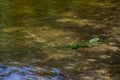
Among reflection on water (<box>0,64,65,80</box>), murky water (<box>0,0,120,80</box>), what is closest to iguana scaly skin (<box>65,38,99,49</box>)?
murky water (<box>0,0,120,80</box>)

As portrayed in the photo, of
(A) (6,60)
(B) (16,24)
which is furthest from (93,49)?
(B) (16,24)

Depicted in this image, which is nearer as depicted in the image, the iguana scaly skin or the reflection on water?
the reflection on water

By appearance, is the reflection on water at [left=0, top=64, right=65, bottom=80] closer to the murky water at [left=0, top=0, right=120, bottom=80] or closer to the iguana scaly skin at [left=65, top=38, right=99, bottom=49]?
the murky water at [left=0, top=0, right=120, bottom=80]

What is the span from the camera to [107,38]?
6.76 meters

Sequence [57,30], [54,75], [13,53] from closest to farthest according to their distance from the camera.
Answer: [54,75]
[13,53]
[57,30]

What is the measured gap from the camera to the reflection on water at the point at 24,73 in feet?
16.4

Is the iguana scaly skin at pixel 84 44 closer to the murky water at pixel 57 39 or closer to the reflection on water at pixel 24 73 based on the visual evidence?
the murky water at pixel 57 39

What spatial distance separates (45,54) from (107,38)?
1612mm

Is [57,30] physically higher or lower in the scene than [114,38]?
higher

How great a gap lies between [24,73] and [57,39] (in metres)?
1.70

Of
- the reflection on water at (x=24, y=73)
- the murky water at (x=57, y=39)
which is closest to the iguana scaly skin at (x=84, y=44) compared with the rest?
the murky water at (x=57, y=39)

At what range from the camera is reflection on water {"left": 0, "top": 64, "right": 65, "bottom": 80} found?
5004 millimetres

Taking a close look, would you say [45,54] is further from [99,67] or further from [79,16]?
[79,16]

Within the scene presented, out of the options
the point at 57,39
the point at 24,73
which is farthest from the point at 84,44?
the point at 24,73
